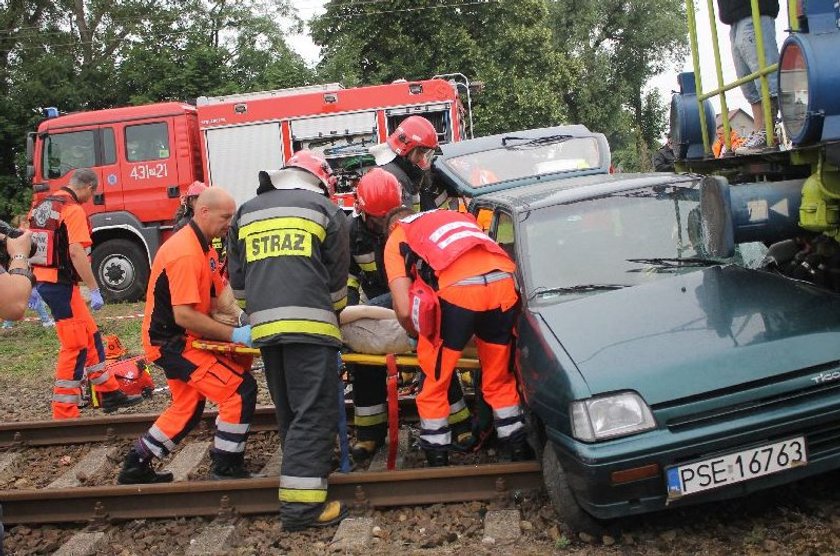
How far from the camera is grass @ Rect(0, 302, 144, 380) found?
942 centimetres

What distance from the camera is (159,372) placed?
8734 mm

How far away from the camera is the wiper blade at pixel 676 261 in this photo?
438cm

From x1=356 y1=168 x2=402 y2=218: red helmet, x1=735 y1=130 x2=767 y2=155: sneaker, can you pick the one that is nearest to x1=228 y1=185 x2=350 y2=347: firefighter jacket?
x1=356 y1=168 x2=402 y2=218: red helmet

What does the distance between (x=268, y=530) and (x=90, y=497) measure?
1.08 m

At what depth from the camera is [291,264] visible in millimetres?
4301

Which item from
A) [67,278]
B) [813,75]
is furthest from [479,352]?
[67,278]

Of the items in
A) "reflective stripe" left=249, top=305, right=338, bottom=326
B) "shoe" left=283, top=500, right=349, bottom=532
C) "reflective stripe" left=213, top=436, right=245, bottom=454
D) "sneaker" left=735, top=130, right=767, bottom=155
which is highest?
"sneaker" left=735, top=130, right=767, bottom=155

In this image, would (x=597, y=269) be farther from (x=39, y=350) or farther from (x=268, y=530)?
(x=39, y=350)

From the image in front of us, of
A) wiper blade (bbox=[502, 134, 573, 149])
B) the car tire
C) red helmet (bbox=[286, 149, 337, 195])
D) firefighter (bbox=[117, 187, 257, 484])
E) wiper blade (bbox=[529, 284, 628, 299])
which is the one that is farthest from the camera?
wiper blade (bbox=[502, 134, 573, 149])

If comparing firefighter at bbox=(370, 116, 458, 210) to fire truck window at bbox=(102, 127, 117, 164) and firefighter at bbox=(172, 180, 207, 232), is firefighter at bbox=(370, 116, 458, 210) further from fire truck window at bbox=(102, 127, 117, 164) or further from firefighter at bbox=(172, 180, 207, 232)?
fire truck window at bbox=(102, 127, 117, 164)

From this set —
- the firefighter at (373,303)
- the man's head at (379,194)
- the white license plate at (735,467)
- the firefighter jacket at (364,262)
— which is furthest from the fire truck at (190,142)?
the white license plate at (735,467)

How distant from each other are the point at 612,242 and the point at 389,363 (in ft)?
4.34

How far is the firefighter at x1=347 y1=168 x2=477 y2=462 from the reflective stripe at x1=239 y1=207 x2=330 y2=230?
2.29 feet

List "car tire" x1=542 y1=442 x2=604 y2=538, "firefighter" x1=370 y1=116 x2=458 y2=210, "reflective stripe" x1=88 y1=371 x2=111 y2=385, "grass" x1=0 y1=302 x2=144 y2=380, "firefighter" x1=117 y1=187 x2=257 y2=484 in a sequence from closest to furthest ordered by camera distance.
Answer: "car tire" x1=542 y1=442 x2=604 y2=538 < "firefighter" x1=117 y1=187 x2=257 y2=484 < "firefighter" x1=370 y1=116 x2=458 y2=210 < "reflective stripe" x1=88 y1=371 x2=111 y2=385 < "grass" x1=0 y1=302 x2=144 y2=380
